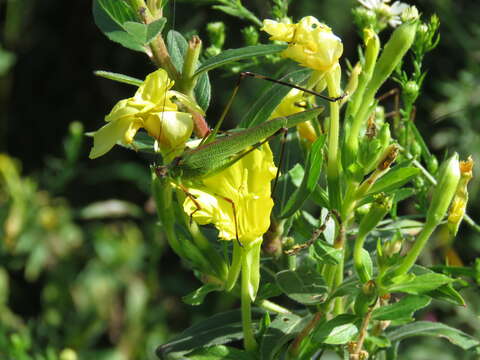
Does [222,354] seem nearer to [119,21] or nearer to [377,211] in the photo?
[377,211]

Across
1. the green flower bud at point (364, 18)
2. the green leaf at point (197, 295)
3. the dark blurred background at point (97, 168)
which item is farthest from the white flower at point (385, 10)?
the dark blurred background at point (97, 168)

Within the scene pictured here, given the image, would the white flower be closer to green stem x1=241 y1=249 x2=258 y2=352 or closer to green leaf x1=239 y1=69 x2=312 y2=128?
green leaf x1=239 y1=69 x2=312 y2=128

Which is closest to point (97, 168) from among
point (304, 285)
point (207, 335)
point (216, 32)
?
point (216, 32)

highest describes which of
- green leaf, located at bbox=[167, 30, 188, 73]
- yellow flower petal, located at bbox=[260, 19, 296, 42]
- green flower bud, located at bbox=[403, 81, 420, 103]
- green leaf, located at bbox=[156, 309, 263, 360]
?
yellow flower petal, located at bbox=[260, 19, 296, 42]

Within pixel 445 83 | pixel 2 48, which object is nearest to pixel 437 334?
pixel 445 83

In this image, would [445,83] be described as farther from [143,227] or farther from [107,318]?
[107,318]

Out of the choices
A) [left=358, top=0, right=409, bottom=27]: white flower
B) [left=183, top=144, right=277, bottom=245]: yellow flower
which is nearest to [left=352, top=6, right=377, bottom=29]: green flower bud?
[left=358, top=0, right=409, bottom=27]: white flower
